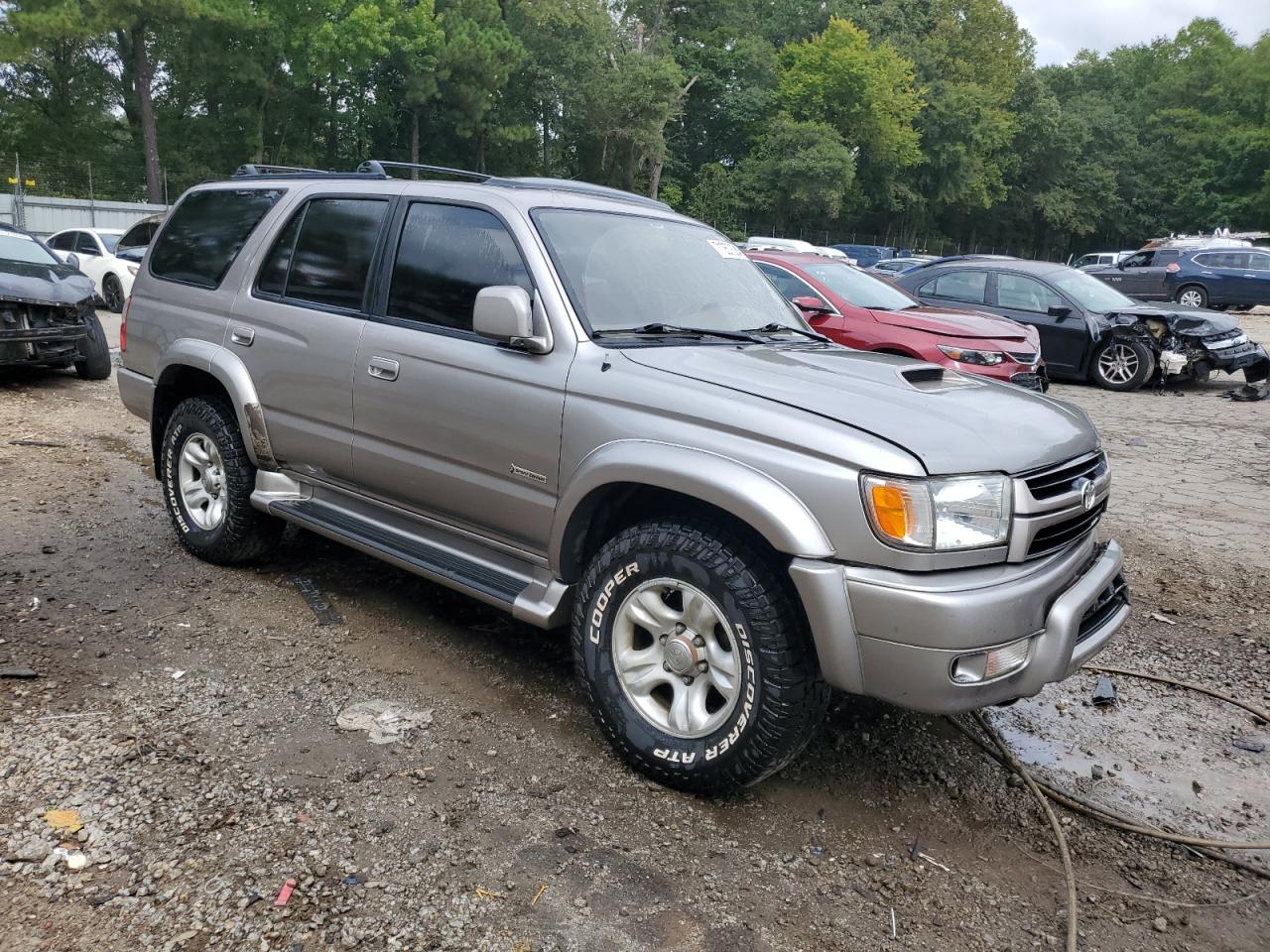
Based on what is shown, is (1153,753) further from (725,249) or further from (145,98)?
(145,98)

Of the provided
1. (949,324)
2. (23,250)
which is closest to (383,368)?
(949,324)

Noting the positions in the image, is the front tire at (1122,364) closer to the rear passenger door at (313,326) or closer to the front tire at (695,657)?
the rear passenger door at (313,326)

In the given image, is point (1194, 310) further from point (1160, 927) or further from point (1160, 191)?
point (1160, 191)

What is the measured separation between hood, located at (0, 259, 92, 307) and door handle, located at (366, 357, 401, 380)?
7.01 metres

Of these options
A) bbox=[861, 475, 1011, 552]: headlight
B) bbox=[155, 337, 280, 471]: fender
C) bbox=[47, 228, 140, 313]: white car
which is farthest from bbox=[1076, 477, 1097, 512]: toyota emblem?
bbox=[47, 228, 140, 313]: white car

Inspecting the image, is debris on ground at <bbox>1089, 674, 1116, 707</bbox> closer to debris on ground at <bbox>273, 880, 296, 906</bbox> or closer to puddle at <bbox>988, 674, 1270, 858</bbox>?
puddle at <bbox>988, 674, 1270, 858</bbox>

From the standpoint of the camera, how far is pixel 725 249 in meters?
4.35

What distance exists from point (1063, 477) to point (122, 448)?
7034mm

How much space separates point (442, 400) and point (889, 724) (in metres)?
2.10

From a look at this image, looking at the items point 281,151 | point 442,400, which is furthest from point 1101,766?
point 281,151

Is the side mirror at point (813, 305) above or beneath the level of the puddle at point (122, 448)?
above

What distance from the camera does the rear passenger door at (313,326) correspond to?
414 cm

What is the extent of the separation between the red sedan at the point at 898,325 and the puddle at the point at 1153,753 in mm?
5314

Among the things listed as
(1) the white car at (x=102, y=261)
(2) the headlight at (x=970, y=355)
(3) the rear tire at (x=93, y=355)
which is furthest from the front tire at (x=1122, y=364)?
(1) the white car at (x=102, y=261)
